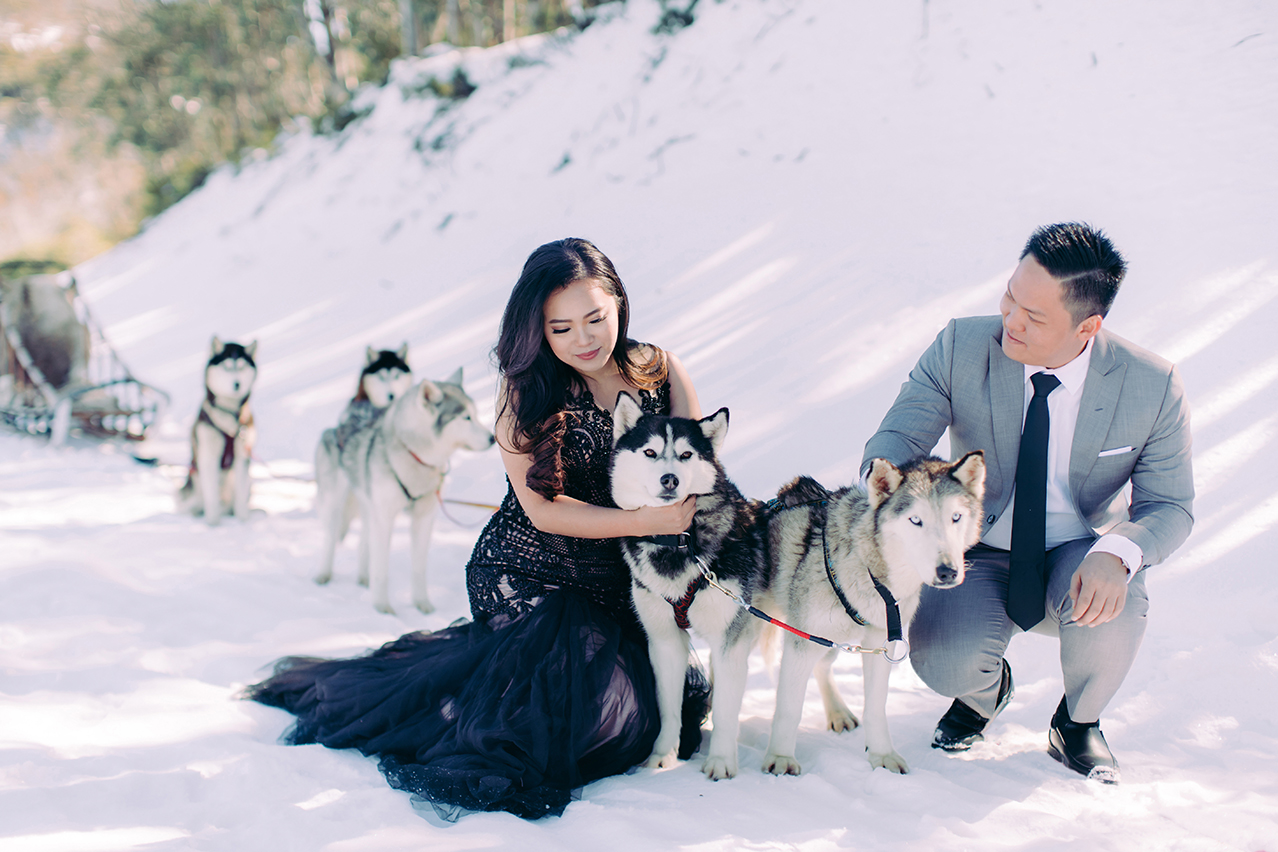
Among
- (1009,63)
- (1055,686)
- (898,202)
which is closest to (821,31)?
(1009,63)

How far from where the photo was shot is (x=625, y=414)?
2.41 meters

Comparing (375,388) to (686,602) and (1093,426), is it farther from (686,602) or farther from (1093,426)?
(1093,426)

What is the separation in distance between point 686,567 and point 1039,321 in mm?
1256

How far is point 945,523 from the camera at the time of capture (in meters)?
2.06

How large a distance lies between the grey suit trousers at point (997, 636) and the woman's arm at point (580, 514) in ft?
2.87

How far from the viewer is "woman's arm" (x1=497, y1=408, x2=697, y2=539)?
2.36 metres

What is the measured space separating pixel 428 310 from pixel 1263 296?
24.5 ft

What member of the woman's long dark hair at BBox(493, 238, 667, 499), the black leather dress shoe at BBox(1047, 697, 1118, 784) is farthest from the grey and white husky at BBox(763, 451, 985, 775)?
the woman's long dark hair at BBox(493, 238, 667, 499)

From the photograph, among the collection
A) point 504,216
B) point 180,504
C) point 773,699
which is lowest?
point 773,699

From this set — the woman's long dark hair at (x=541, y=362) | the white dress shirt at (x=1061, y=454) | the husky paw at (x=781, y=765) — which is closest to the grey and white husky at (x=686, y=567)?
the husky paw at (x=781, y=765)

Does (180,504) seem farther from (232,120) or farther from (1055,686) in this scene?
(232,120)

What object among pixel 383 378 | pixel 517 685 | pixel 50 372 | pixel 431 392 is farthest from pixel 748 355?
pixel 50 372

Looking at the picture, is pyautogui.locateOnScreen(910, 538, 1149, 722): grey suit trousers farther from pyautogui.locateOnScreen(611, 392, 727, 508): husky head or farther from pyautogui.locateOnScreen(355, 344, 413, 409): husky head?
pyautogui.locateOnScreen(355, 344, 413, 409): husky head

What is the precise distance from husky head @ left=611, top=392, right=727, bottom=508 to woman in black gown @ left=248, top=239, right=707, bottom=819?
8 centimetres
